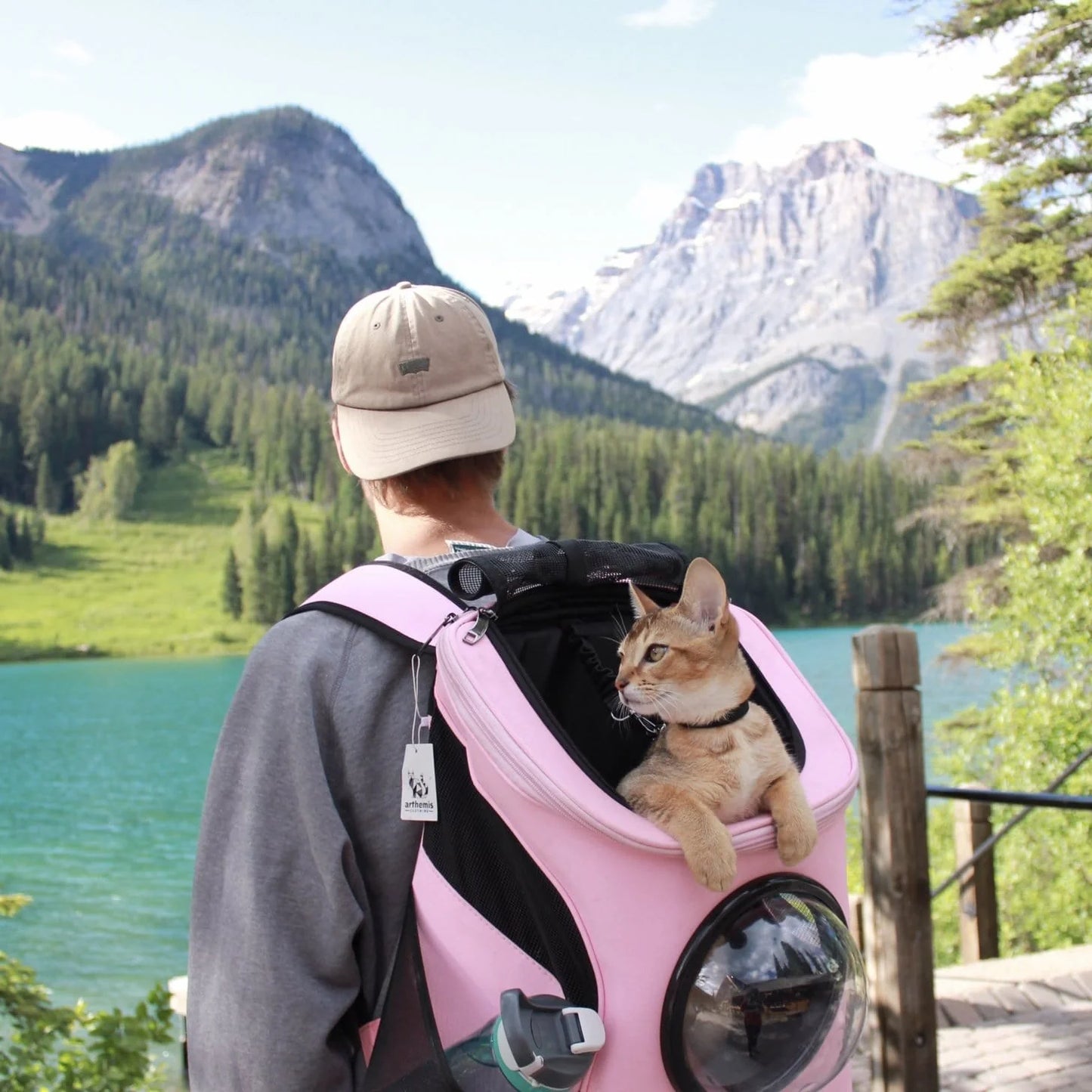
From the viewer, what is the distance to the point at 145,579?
99438 millimetres

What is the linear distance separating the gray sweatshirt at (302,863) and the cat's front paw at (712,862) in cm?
35

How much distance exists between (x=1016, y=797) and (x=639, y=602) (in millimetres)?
2309

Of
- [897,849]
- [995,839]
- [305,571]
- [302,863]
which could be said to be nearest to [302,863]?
[302,863]

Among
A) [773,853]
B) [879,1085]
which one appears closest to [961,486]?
[879,1085]

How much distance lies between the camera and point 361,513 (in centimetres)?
9819

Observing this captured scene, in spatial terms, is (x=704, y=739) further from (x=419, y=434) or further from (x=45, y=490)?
(x=45, y=490)

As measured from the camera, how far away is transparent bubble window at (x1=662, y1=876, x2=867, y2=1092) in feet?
4.89

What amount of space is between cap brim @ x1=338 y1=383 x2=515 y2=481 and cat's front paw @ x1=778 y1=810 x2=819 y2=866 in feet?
2.23

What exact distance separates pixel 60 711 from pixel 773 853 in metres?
59.3

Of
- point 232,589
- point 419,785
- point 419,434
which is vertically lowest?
point 232,589

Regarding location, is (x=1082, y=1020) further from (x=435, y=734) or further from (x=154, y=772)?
(x=154, y=772)

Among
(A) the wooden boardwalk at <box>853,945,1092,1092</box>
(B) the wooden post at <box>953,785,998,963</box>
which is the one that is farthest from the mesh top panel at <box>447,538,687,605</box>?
(B) the wooden post at <box>953,785,998,963</box>

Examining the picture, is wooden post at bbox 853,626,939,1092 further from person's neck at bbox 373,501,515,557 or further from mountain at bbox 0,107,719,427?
mountain at bbox 0,107,719,427

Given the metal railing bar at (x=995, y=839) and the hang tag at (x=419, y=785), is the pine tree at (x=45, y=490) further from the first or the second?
the hang tag at (x=419, y=785)
